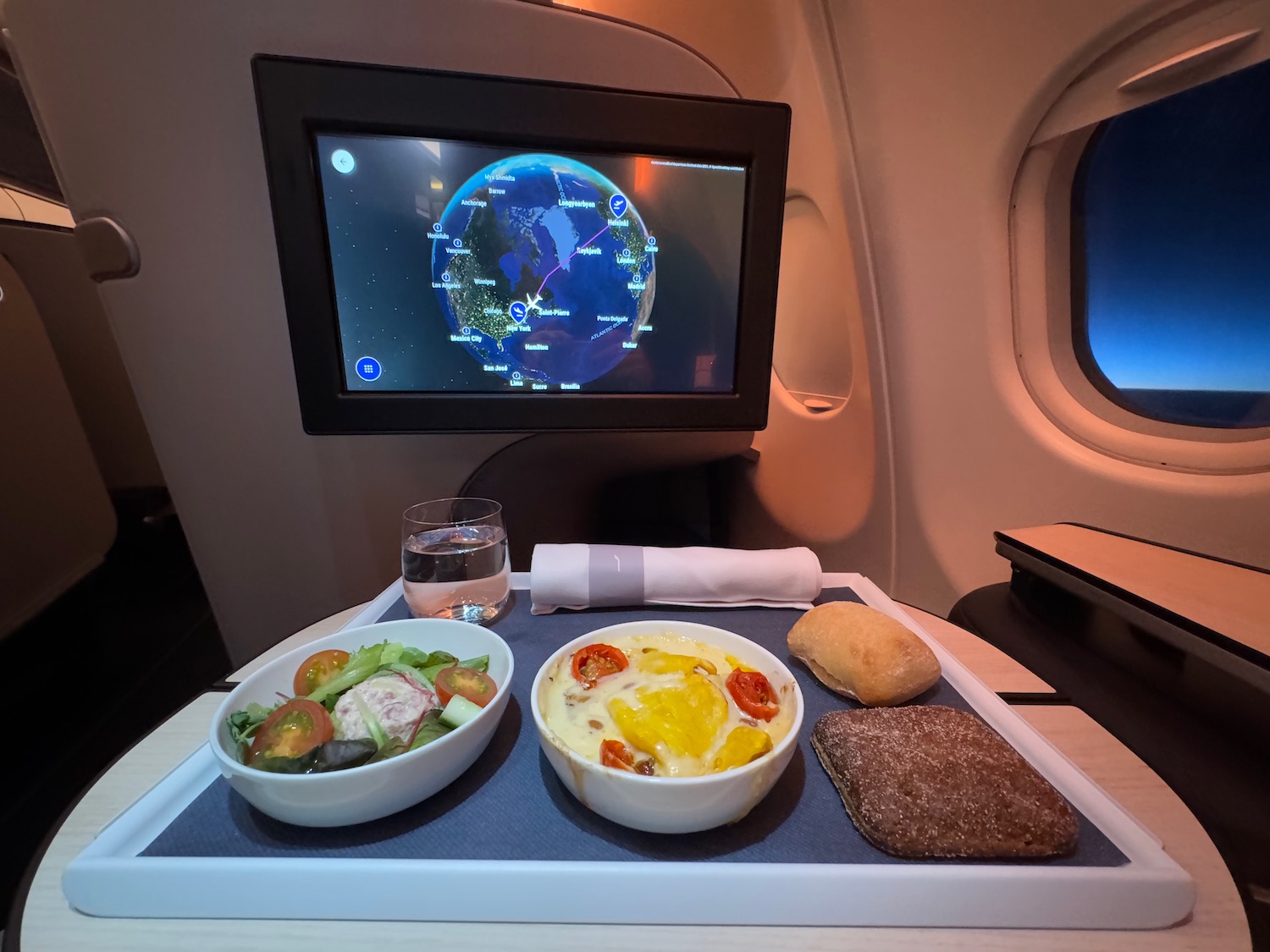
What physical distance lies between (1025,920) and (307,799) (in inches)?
21.1

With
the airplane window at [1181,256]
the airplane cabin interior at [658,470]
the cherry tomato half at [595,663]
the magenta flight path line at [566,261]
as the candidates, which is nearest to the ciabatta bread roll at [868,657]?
the airplane cabin interior at [658,470]

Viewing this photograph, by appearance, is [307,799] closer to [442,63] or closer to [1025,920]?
[1025,920]

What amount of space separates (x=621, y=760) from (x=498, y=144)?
85 cm

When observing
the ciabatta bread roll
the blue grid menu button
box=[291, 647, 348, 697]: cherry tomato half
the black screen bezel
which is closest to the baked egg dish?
the ciabatta bread roll

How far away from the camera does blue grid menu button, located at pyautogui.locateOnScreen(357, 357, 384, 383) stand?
0.90 metres

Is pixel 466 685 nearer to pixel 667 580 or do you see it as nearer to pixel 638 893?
pixel 638 893

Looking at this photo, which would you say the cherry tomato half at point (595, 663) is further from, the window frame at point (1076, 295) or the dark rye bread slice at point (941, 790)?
the window frame at point (1076, 295)

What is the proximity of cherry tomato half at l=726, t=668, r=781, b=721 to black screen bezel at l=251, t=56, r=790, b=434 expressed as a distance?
52 centimetres

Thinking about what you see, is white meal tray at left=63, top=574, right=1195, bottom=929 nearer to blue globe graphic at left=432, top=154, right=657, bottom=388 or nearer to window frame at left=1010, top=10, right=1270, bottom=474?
blue globe graphic at left=432, top=154, right=657, bottom=388

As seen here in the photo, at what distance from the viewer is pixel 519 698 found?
0.64 metres

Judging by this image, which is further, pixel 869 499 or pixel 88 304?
pixel 88 304

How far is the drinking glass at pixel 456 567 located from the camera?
Answer: 77 centimetres

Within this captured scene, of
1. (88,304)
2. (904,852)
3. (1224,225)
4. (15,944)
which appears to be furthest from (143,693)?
(1224,225)

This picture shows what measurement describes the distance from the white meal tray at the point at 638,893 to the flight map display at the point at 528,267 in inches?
26.7
